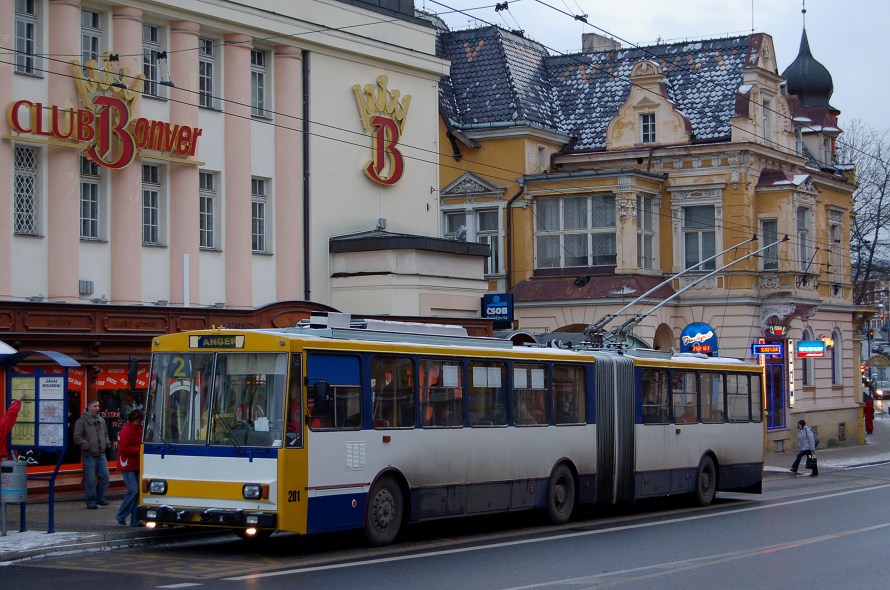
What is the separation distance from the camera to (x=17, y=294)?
937 inches

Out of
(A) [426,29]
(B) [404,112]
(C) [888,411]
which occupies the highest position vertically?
(A) [426,29]

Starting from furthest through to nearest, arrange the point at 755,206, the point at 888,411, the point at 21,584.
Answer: the point at 888,411 → the point at 755,206 → the point at 21,584

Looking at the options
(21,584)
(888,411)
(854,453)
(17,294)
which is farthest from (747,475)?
(888,411)

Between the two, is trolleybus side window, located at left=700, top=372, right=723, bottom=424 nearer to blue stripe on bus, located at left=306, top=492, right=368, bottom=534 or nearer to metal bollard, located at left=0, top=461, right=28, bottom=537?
blue stripe on bus, located at left=306, top=492, right=368, bottom=534

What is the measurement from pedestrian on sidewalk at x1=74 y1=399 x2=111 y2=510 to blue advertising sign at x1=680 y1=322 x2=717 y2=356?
2500 centimetres

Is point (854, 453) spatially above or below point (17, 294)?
below

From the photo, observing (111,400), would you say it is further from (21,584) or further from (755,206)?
(755,206)

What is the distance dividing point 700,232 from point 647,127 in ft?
12.3

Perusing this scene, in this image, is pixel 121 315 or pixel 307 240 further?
pixel 307 240

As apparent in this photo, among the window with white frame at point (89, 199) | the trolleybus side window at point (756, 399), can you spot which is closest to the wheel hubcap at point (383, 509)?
the window with white frame at point (89, 199)

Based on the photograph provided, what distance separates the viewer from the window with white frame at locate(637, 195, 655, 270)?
43.0 meters

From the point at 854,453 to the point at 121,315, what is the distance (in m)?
30.3

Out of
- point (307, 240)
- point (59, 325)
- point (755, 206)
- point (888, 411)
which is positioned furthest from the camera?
point (888, 411)

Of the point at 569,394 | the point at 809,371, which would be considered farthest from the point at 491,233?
the point at 569,394
